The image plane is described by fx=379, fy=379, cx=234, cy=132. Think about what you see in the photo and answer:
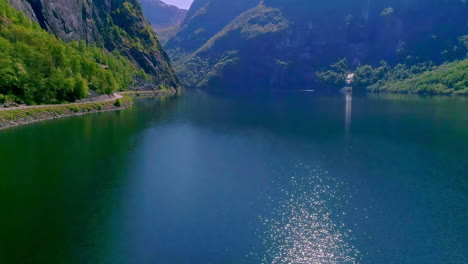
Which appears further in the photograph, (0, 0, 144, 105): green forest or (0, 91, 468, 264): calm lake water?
(0, 0, 144, 105): green forest

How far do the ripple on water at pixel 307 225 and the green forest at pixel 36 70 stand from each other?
67.2 m

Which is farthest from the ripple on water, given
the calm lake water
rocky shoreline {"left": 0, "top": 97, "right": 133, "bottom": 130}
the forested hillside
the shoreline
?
the forested hillside

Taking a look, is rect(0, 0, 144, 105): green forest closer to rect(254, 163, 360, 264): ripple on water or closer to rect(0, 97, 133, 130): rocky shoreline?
rect(0, 97, 133, 130): rocky shoreline

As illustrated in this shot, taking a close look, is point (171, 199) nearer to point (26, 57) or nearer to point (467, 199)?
point (467, 199)

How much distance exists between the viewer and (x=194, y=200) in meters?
40.1

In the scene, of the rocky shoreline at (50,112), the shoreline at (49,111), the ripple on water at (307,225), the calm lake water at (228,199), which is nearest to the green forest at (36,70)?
the shoreline at (49,111)

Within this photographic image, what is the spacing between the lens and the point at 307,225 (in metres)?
34.0

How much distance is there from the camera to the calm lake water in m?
29.1

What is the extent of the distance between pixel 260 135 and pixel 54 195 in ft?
161

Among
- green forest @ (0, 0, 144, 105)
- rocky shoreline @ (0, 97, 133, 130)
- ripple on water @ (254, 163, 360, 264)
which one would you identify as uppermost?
green forest @ (0, 0, 144, 105)

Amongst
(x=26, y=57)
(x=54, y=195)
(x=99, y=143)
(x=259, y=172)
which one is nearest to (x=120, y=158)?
(x=99, y=143)

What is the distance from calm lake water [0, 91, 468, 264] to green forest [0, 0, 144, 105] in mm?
14235

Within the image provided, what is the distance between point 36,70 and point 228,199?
71298 mm

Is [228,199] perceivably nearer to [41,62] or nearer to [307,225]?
[307,225]
